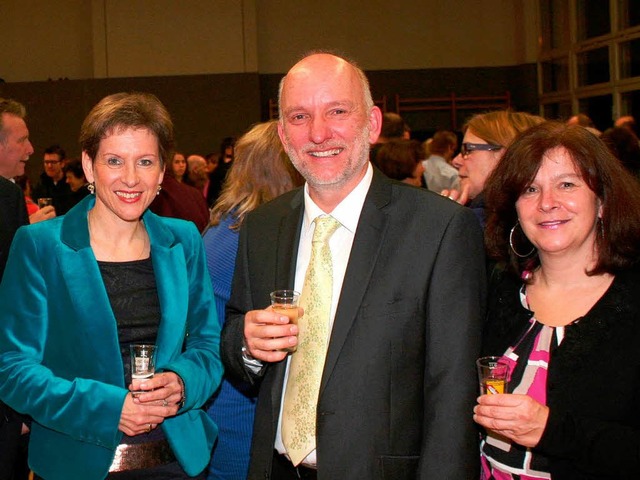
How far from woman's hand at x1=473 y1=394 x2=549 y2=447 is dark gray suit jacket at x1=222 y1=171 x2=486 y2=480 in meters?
0.08

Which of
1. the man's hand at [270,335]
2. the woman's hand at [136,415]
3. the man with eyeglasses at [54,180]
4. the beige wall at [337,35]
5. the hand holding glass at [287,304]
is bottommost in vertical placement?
the woman's hand at [136,415]

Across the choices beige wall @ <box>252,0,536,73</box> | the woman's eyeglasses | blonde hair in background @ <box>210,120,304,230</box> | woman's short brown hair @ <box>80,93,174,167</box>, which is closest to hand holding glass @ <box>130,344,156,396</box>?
woman's short brown hair @ <box>80,93,174,167</box>

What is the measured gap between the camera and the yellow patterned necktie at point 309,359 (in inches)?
80.0

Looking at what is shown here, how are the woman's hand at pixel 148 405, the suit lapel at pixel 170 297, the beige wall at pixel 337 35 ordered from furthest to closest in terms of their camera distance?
the beige wall at pixel 337 35
the suit lapel at pixel 170 297
the woman's hand at pixel 148 405

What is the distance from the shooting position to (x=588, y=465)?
74.7 inches

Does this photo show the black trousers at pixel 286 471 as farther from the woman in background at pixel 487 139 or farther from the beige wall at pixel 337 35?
the beige wall at pixel 337 35

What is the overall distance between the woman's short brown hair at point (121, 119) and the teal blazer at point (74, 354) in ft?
0.79

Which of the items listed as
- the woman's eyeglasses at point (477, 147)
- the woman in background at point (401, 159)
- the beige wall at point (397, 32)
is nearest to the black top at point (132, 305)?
the woman's eyeglasses at point (477, 147)

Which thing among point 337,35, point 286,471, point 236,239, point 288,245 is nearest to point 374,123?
point 288,245

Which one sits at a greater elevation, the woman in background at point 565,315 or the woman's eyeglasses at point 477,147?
the woman's eyeglasses at point 477,147

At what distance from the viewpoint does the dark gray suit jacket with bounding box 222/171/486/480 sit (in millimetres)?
1918

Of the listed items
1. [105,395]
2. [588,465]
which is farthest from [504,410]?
[105,395]

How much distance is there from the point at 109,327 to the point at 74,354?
140 millimetres

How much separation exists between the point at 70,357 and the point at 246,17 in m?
12.0
